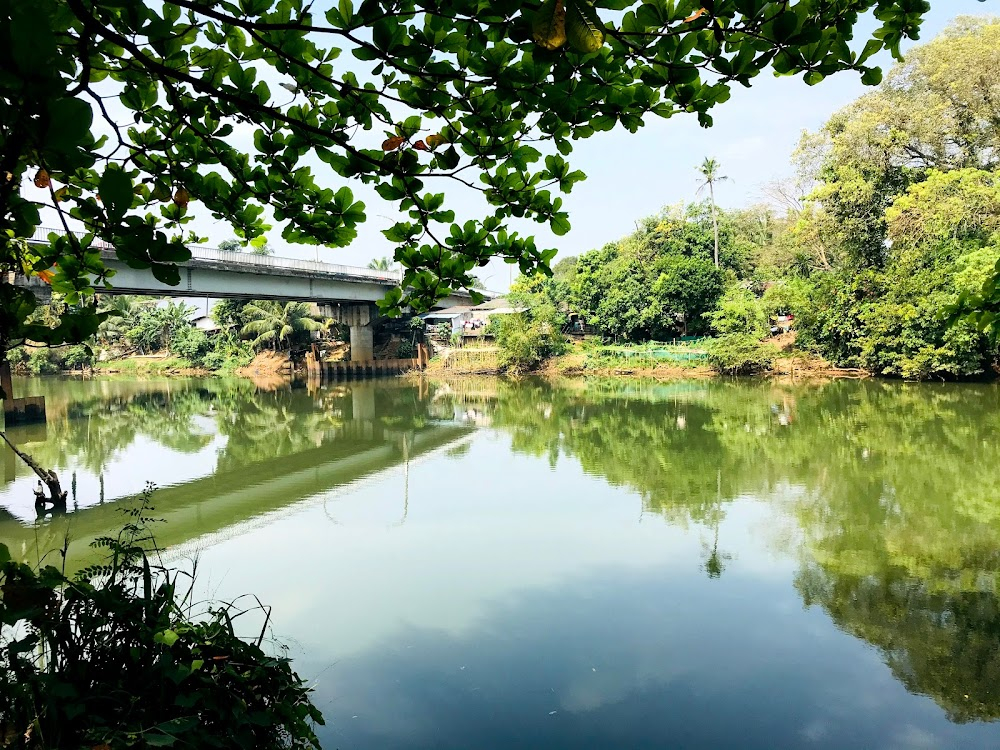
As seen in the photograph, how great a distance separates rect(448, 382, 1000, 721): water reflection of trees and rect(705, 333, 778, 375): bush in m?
4.23

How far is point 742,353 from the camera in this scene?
2017 cm

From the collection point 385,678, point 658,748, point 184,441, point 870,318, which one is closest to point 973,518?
point 658,748

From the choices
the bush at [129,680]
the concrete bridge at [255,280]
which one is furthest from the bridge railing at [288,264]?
the bush at [129,680]

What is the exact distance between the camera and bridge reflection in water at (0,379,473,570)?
659 cm

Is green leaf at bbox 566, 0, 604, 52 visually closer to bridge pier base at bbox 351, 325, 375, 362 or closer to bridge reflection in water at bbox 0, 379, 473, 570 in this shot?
bridge reflection in water at bbox 0, 379, 473, 570

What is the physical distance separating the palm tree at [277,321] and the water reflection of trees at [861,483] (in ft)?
48.0

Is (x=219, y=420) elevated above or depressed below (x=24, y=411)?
below

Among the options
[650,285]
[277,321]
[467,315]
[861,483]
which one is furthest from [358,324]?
[861,483]

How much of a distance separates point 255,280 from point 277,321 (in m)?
9.72

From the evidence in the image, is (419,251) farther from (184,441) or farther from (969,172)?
(969,172)

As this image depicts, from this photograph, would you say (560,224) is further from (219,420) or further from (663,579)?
(219,420)

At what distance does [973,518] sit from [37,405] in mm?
14902

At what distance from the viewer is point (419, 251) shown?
175cm

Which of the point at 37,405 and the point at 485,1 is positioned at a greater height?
the point at 485,1
